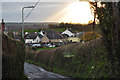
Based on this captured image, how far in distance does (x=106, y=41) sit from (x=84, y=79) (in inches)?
183

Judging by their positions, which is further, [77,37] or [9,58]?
[77,37]

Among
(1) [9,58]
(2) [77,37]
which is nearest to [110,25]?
(1) [9,58]

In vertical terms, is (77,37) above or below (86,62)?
above

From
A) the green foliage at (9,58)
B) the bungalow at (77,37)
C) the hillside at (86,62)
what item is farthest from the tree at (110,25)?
the bungalow at (77,37)

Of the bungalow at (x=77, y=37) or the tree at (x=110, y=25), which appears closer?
the tree at (x=110, y=25)

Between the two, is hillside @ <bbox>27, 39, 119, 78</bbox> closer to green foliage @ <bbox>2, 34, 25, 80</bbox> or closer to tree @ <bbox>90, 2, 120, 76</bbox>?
tree @ <bbox>90, 2, 120, 76</bbox>

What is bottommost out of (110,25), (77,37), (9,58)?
(9,58)

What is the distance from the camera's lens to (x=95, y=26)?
43.2ft

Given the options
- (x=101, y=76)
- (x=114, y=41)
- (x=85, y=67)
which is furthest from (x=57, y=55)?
(x=114, y=41)

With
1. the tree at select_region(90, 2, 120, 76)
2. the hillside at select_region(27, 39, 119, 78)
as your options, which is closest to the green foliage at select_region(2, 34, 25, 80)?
the tree at select_region(90, 2, 120, 76)

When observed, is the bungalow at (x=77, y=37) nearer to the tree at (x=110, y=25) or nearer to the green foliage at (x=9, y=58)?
the tree at (x=110, y=25)

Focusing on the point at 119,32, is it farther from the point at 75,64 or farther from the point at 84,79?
the point at 75,64

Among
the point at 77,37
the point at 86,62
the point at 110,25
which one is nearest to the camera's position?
the point at 110,25

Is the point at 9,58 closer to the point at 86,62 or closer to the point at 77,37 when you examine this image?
the point at 86,62
